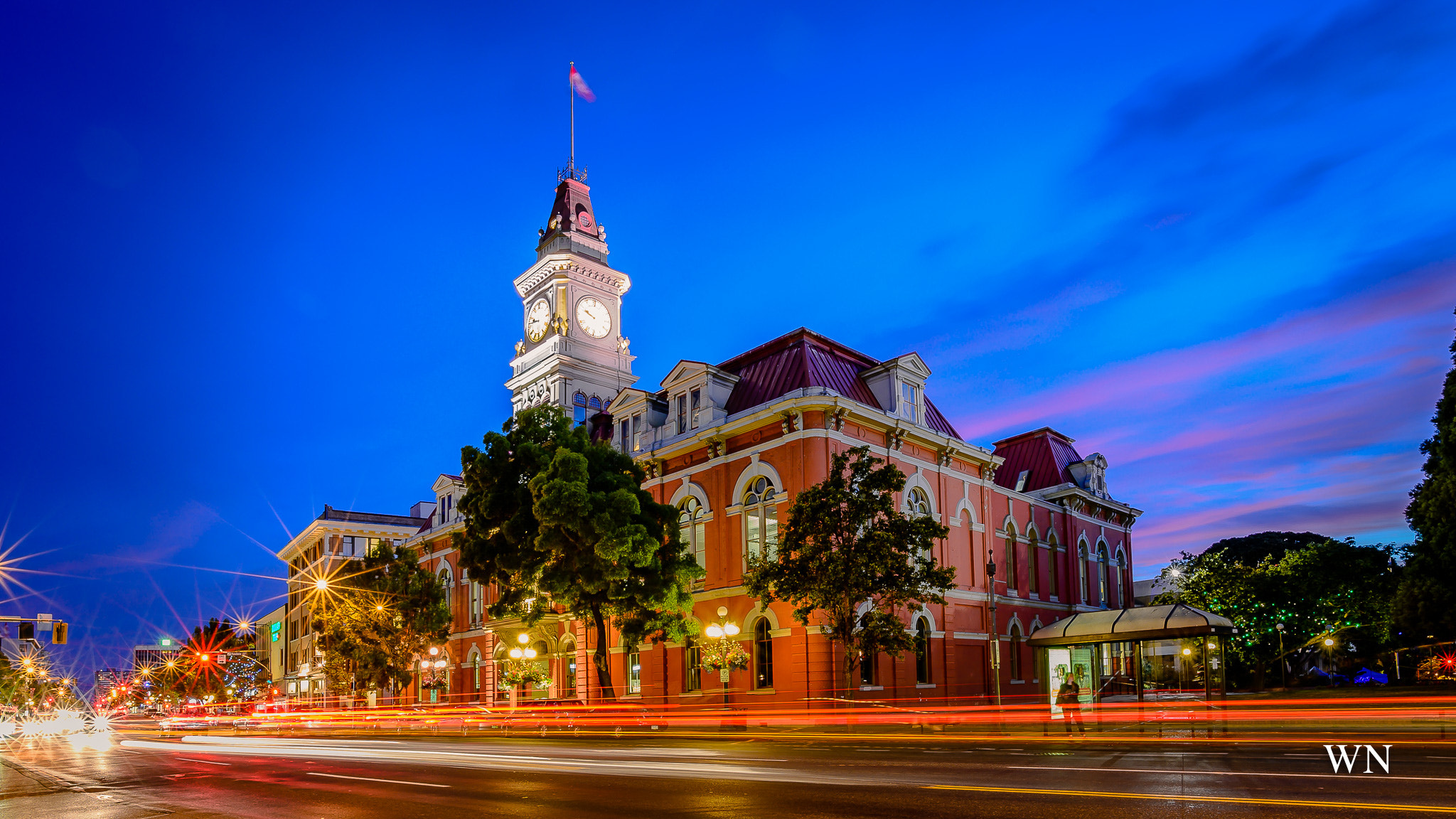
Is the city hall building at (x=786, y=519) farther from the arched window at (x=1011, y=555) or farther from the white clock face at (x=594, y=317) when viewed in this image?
the white clock face at (x=594, y=317)

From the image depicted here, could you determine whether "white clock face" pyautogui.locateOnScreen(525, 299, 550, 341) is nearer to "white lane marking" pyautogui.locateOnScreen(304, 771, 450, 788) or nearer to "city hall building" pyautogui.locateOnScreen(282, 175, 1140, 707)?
"city hall building" pyautogui.locateOnScreen(282, 175, 1140, 707)

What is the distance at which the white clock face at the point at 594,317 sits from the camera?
219 feet

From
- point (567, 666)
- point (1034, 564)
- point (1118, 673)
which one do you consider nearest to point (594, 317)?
point (567, 666)

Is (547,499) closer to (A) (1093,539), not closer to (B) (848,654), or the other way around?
A: (B) (848,654)

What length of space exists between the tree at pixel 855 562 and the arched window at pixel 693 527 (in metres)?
7.64

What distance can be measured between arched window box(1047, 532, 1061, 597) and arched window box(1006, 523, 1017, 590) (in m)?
3.77

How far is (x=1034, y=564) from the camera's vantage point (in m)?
47.8

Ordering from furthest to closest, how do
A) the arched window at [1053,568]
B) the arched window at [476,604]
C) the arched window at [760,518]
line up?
the arched window at [476,604] → the arched window at [1053,568] → the arched window at [760,518]

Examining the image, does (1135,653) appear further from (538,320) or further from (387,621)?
(538,320)

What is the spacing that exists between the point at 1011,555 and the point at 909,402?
10572 mm

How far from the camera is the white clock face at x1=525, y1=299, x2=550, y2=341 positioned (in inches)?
2655

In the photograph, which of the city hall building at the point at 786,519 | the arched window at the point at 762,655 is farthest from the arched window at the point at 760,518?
the arched window at the point at 762,655

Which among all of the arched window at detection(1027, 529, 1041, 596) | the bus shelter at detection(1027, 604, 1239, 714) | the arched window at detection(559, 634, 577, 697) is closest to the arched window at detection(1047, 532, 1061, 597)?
the arched window at detection(1027, 529, 1041, 596)

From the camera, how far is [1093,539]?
53.9 meters
